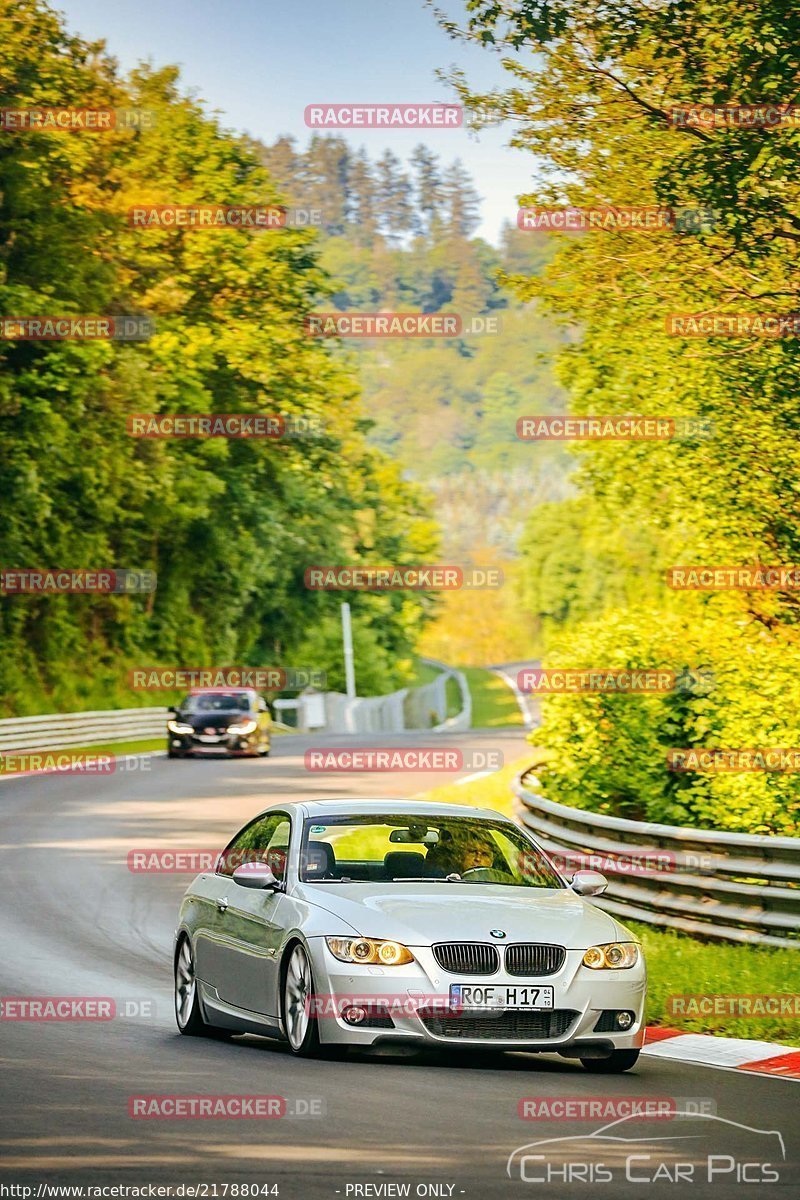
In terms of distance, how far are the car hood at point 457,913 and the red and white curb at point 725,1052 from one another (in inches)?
41.4

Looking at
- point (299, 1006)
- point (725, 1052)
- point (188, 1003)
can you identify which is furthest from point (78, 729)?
point (299, 1006)

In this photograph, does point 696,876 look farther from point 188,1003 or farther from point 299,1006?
point 299,1006

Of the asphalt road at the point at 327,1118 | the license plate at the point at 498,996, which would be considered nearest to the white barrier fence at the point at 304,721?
the asphalt road at the point at 327,1118

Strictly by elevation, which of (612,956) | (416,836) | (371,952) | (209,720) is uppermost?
(416,836)

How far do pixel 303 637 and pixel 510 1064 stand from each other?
72488 mm

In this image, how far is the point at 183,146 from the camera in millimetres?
62688

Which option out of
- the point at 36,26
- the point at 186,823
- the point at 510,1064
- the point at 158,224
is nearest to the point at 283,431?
the point at 158,224

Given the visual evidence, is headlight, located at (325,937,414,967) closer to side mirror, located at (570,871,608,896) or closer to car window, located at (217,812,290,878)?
car window, located at (217,812,290,878)

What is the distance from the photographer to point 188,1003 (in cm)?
1169

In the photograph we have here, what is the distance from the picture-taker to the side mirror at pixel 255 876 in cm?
1063

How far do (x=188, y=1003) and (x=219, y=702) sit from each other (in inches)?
1253

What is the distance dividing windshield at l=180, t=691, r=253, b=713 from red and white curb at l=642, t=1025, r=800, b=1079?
31.4 meters

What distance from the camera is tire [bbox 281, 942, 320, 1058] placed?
9.92 m

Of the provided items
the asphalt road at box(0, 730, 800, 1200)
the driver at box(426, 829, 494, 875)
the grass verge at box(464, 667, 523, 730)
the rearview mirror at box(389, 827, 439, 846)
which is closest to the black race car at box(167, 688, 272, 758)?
the asphalt road at box(0, 730, 800, 1200)
